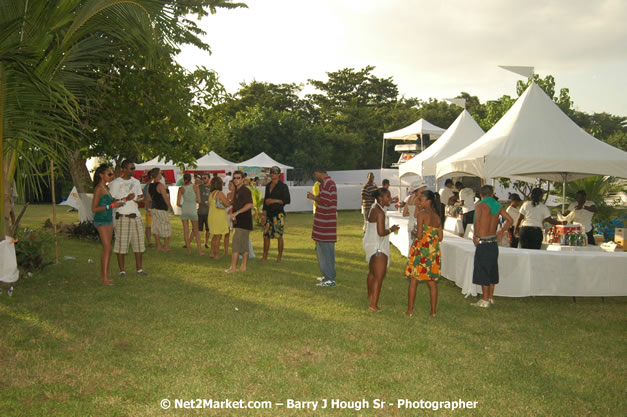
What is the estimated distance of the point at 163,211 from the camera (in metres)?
11.2

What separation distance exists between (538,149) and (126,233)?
23.4ft

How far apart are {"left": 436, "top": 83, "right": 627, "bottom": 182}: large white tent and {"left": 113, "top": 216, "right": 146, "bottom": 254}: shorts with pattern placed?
588 centimetres

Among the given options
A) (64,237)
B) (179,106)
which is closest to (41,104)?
(179,106)

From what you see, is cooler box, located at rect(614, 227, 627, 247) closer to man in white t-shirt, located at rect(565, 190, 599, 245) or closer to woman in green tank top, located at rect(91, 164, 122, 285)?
man in white t-shirt, located at rect(565, 190, 599, 245)

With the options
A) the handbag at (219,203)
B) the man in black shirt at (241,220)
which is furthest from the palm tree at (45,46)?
the handbag at (219,203)

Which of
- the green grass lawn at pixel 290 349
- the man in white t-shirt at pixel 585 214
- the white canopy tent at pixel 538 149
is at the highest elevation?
the white canopy tent at pixel 538 149

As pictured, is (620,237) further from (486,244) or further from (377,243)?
(377,243)

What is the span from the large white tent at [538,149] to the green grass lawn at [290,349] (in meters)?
2.34

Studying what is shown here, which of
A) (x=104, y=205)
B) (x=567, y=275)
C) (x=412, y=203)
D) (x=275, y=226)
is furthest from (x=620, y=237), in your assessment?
(x=104, y=205)

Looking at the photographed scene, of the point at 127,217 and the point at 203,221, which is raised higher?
the point at 127,217

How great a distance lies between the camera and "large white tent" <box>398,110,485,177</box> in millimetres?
13241

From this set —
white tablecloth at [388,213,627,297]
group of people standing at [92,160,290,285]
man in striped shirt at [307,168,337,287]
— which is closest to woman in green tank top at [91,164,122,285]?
group of people standing at [92,160,290,285]

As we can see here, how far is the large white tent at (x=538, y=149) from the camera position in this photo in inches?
349

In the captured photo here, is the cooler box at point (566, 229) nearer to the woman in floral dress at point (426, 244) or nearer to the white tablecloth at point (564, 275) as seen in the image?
the white tablecloth at point (564, 275)
